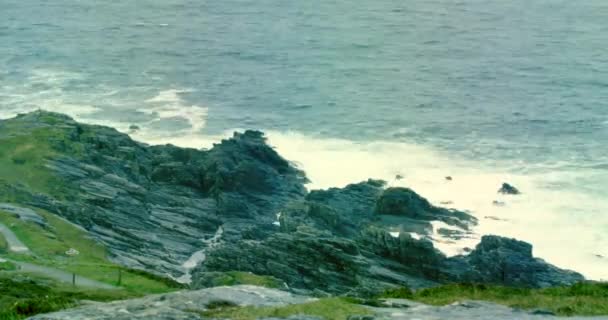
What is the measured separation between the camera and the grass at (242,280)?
70.8 metres

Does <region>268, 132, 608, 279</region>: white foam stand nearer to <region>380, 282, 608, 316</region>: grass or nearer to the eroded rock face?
the eroded rock face

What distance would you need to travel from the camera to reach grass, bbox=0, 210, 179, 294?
217 feet

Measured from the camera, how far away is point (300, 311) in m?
33.5

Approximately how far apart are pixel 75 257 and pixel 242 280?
39.6 feet

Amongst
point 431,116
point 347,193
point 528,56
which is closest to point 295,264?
point 347,193

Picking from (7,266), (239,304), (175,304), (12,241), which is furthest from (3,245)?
(175,304)

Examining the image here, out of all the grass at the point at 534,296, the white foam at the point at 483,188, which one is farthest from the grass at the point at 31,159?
the grass at the point at 534,296

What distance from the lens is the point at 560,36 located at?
168 m

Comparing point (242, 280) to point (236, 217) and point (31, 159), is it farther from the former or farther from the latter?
point (31, 159)

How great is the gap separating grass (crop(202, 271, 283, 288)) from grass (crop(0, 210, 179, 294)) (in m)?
3.84

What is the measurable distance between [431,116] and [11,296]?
88779 mm

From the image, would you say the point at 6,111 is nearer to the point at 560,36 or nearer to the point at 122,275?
the point at 122,275

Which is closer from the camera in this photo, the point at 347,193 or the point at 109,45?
the point at 347,193

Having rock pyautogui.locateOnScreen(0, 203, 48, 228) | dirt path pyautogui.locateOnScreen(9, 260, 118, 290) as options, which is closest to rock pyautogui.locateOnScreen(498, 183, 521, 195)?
rock pyautogui.locateOnScreen(0, 203, 48, 228)
